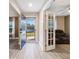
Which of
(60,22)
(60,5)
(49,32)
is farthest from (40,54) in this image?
Answer: (60,22)

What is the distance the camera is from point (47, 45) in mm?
6516

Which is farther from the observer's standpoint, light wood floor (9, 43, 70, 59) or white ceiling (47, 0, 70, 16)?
light wood floor (9, 43, 70, 59)

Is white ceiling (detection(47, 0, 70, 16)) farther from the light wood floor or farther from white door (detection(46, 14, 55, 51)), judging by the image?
the light wood floor

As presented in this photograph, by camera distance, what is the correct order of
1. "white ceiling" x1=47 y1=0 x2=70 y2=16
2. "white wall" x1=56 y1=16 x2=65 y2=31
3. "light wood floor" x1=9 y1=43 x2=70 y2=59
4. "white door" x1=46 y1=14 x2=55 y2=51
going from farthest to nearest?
1. "white wall" x1=56 y1=16 x2=65 y2=31
2. "white door" x1=46 y1=14 x2=55 y2=51
3. "light wood floor" x1=9 y1=43 x2=70 y2=59
4. "white ceiling" x1=47 y1=0 x2=70 y2=16

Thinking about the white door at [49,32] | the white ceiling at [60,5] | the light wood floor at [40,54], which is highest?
the white ceiling at [60,5]

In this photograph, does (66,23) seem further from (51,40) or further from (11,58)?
(11,58)

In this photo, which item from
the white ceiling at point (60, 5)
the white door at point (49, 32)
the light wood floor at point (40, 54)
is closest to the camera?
the white ceiling at point (60, 5)

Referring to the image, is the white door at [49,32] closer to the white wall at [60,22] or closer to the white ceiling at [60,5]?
the white ceiling at [60,5]

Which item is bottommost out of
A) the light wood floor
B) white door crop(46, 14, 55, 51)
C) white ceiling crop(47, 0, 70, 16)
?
the light wood floor

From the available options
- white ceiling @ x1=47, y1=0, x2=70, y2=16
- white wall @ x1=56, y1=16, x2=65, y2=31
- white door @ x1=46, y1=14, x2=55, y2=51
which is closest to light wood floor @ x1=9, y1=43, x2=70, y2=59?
white door @ x1=46, y1=14, x2=55, y2=51

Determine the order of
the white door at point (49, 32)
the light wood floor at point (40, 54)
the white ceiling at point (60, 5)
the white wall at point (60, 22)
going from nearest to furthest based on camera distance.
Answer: the white ceiling at point (60, 5), the light wood floor at point (40, 54), the white door at point (49, 32), the white wall at point (60, 22)

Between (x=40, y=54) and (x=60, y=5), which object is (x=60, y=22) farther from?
(x=40, y=54)

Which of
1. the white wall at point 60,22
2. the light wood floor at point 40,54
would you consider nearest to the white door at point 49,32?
the light wood floor at point 40,54

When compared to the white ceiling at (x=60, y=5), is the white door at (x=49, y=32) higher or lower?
lower
